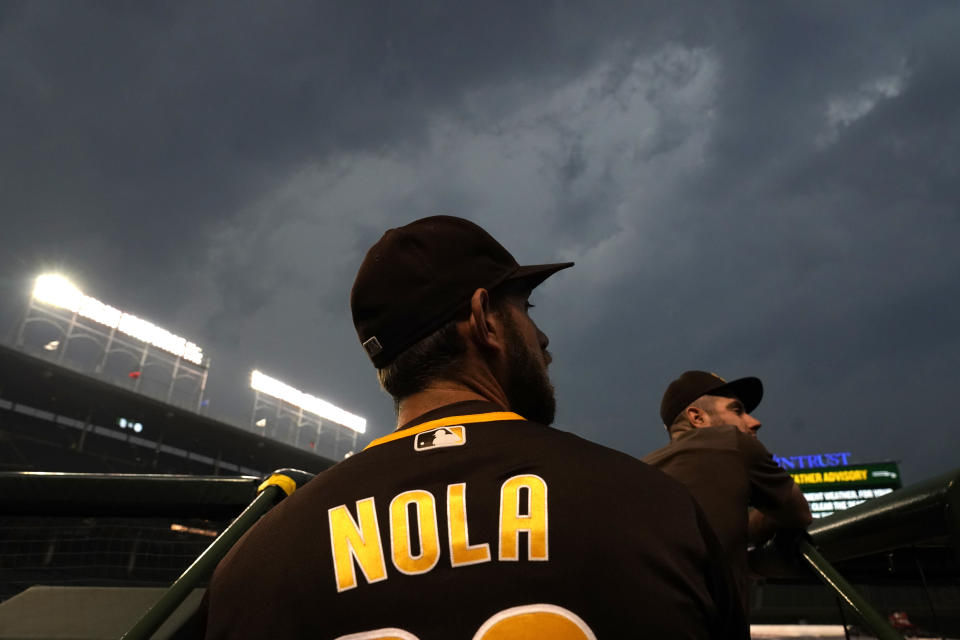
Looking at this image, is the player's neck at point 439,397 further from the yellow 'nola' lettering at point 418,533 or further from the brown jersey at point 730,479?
the brown jersey at point 730,479

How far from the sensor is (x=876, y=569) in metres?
2.14

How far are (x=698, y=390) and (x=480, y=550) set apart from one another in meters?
2.17

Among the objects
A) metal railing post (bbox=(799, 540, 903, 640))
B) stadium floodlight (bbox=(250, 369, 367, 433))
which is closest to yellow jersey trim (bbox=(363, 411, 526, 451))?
metal railing post (bbox=(799, 540, 903, 640))

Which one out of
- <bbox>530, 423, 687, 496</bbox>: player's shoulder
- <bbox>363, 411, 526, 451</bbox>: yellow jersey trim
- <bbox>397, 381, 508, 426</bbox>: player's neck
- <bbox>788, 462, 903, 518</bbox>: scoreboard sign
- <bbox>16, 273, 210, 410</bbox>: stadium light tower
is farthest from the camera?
<bbox>16, 273, 210, 410</bbox>: stadium light tower

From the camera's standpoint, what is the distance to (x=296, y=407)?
39.6 metres

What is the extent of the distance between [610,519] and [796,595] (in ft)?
79.8

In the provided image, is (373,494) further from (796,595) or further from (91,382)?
(91,382)

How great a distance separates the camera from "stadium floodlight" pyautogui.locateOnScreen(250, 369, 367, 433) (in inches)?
1454

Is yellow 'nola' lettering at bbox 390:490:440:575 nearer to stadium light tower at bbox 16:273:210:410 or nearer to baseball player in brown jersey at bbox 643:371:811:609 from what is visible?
baseball player in brown jersey at bbox 643:371:811:609

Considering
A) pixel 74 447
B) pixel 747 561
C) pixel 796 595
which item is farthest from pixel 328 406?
pixel 747 561

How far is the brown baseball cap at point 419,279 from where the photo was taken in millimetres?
1282

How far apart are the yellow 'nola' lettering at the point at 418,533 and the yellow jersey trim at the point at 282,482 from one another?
1.95ft

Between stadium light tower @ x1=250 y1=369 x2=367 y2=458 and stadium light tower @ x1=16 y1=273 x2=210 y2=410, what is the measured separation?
410cm

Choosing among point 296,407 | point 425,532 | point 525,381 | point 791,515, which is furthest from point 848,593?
point 296,407
